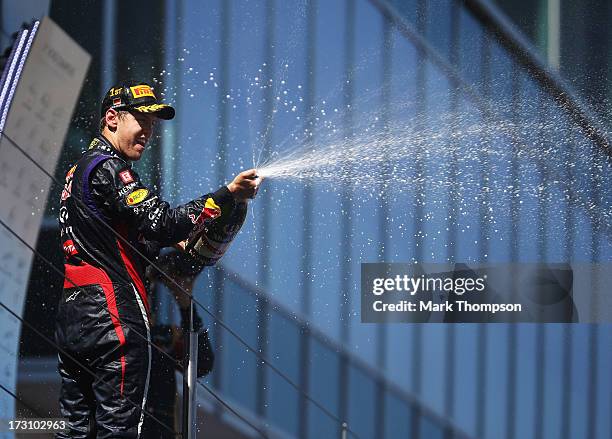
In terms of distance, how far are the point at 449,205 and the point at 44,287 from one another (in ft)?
4.84

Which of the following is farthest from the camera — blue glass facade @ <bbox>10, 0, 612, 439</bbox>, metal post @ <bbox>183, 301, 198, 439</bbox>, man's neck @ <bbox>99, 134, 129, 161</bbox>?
blue glass facade @ <bbox>10, 0, 612, 439</bbox>

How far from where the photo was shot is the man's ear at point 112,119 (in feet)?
10.4

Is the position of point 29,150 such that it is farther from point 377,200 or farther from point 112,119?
point 377,200

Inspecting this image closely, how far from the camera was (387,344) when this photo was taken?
365 centimetres

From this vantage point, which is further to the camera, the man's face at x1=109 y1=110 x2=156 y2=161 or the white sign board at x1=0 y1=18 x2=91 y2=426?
the white sign board at x1=0 y1=18 x2=91 y2=426

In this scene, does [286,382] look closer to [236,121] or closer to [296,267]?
[296,267]

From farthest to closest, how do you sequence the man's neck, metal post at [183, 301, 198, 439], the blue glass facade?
the blue glass facade → the man's neck → metal post at [183, 301, 198, 439]

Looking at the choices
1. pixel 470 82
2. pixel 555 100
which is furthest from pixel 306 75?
pixel 555 100

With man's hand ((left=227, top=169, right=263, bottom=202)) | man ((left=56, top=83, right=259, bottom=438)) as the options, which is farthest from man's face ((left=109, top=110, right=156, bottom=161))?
man's hand ((left=227, top=169, right=263, bottom=202))

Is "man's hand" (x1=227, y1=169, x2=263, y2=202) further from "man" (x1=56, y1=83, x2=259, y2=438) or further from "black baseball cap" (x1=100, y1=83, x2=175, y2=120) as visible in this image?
"black baseball cap" (x1=100, y1=83, x2=175, y2=120)

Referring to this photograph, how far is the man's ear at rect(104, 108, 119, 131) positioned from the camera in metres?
3.18

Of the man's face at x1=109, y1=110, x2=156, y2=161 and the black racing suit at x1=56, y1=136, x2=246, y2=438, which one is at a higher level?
the man's face at x1=109, y1=110, x2=156, y2=161

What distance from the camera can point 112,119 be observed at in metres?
3.19

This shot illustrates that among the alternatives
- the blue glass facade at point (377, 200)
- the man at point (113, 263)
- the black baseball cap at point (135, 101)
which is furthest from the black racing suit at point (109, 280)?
the blue glass facade at point (377, 200)
